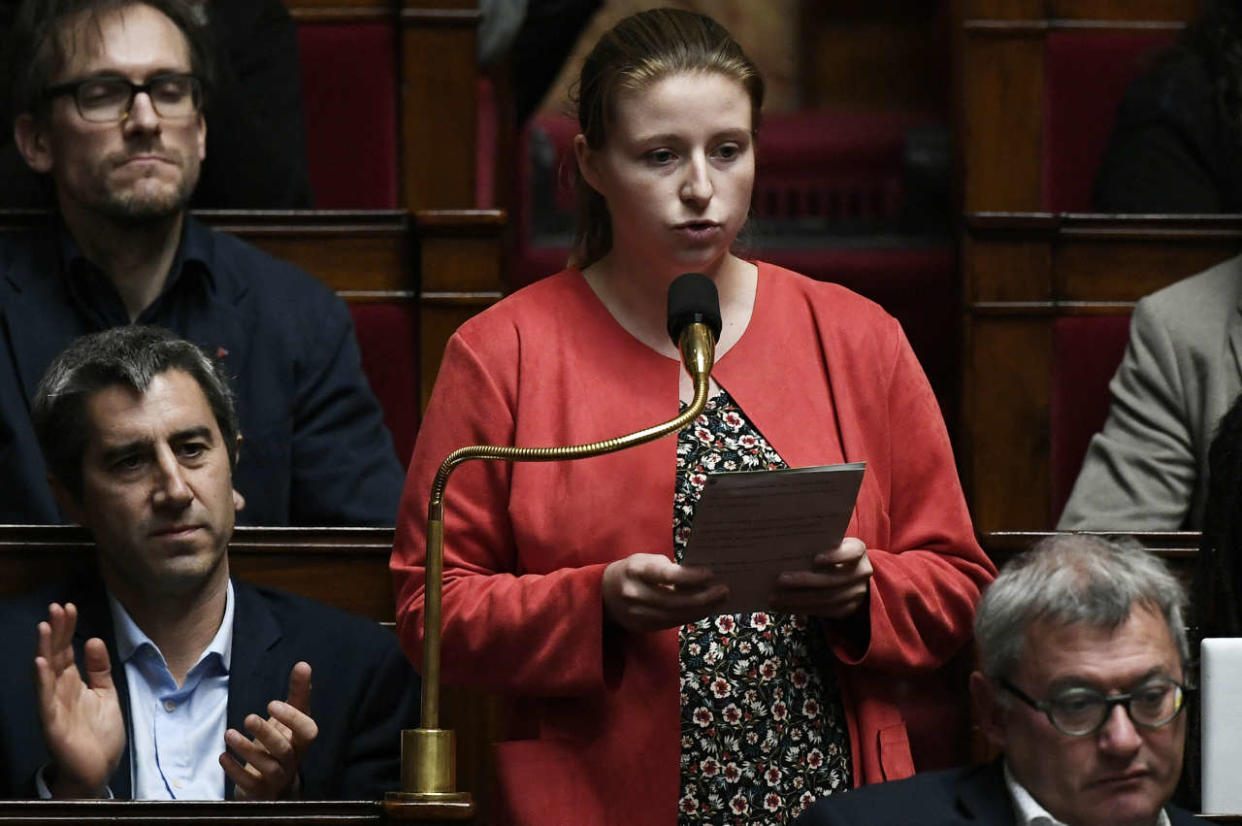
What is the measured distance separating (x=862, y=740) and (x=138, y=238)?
2.67 ft

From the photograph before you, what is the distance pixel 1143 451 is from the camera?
1.60 metres

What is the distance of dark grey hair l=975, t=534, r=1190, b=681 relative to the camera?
100 cm

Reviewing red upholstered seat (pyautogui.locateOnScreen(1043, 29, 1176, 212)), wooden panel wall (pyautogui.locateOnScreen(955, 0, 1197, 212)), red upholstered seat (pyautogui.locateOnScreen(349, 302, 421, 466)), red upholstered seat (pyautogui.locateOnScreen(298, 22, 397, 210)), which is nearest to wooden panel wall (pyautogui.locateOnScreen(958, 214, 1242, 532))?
wooden panel wall (pyautogui.locateOnScreen(955, 0, 1197, 212))

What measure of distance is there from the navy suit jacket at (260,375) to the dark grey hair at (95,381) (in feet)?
0.74

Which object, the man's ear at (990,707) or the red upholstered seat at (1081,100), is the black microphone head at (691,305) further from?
the red upholstered seat at (1081,100)

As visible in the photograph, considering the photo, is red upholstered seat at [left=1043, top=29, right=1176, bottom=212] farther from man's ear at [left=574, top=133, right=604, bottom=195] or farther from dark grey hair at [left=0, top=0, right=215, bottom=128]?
man's ear at [left=574, top=133, right=604, bottom=195]

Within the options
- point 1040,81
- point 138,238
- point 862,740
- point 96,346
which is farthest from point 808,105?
point 862,740

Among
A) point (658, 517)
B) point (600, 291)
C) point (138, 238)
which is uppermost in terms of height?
point (138, 238)

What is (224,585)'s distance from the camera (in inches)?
51.6

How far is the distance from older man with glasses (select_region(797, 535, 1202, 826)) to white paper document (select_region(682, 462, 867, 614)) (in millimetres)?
83

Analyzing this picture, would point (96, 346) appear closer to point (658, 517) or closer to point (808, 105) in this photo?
point (658, 517)

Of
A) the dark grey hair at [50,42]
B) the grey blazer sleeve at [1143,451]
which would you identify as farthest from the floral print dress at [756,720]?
the dark grey hair at [50,42]

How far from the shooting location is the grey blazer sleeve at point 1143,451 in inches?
62.3

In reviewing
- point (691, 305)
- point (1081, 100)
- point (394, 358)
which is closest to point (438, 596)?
point (691, 305)
